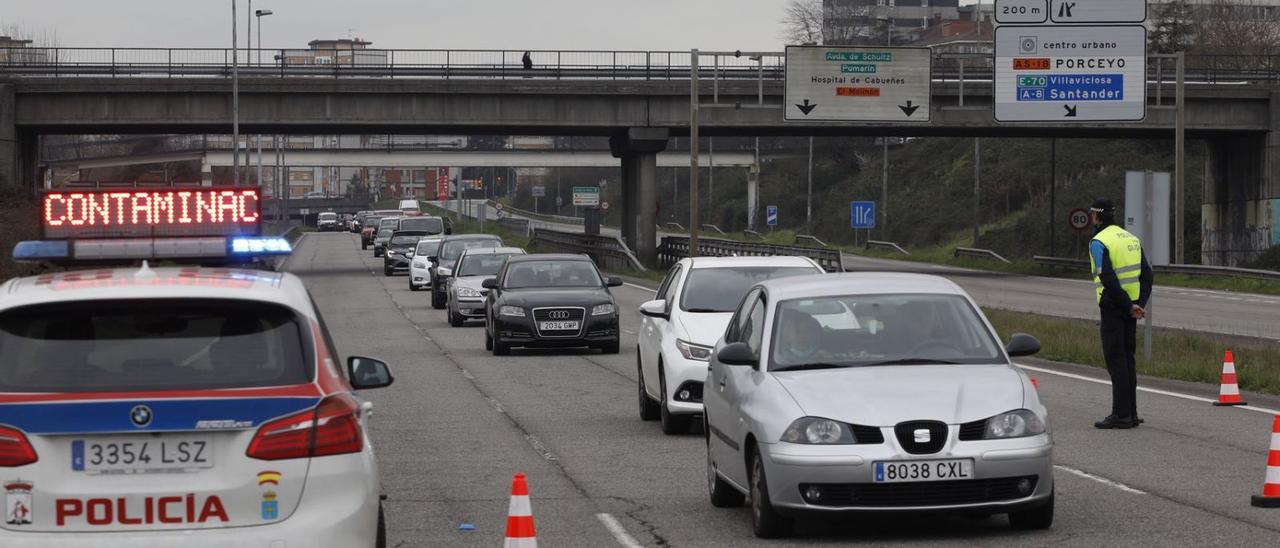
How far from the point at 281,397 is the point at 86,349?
0.76 m

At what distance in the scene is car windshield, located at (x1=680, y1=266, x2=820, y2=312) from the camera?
16.8 m

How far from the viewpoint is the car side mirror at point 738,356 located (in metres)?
10.5

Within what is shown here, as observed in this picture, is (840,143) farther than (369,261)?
Yes

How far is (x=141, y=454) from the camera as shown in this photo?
6633 mm

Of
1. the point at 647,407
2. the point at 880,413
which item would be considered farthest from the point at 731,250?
the point at 880,413

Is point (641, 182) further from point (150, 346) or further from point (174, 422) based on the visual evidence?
point (174, 422)

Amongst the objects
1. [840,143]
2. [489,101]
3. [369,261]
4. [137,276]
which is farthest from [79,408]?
[840,143]

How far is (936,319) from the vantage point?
10.8 metres

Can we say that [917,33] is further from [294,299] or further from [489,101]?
[294,299]

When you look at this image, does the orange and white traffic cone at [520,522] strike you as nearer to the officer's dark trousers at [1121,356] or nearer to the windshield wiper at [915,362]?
the windshield wiper at [915,362]

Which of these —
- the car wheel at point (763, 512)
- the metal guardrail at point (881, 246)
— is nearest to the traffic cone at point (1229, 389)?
the car wheel at point (763, 512)

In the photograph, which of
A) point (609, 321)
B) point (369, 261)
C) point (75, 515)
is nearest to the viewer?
point (75, 515)

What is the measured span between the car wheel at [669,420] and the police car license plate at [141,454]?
8957mm

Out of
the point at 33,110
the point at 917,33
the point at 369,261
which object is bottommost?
the point at 369,261
